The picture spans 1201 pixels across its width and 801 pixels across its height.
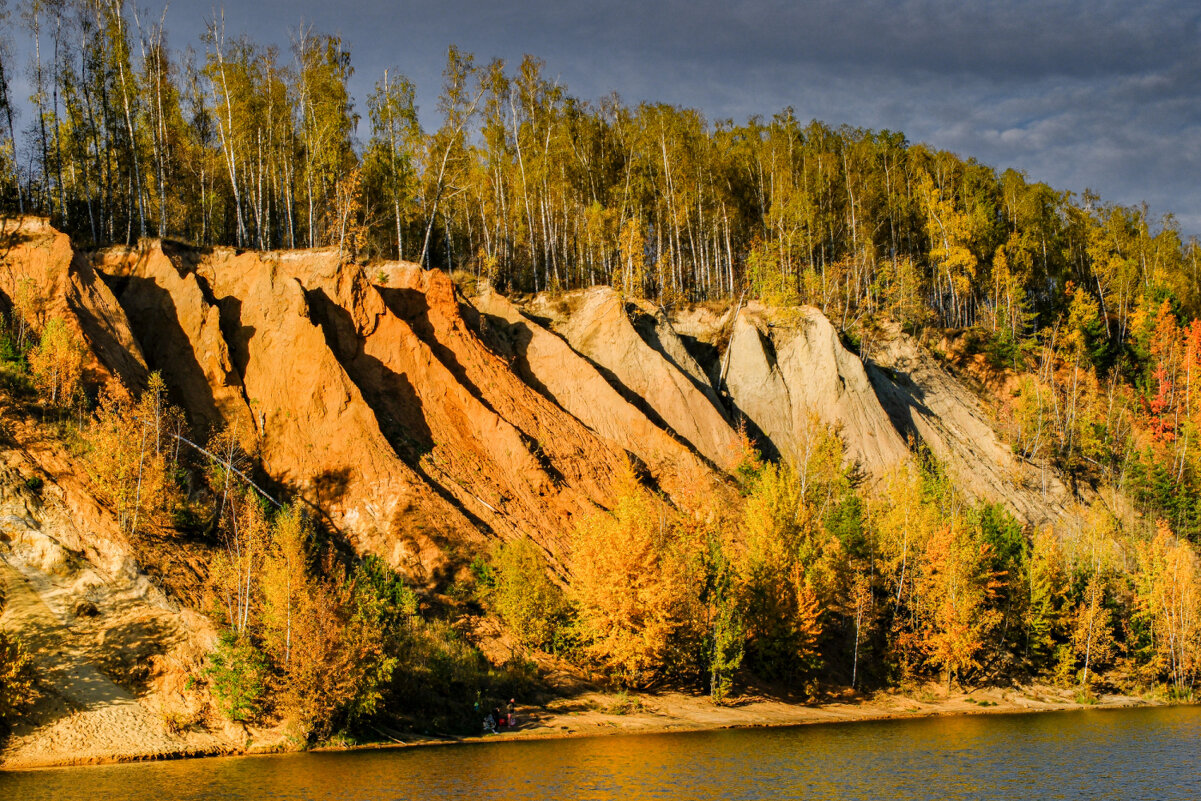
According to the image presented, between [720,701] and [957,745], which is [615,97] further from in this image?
[957,745]

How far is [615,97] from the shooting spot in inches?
2751

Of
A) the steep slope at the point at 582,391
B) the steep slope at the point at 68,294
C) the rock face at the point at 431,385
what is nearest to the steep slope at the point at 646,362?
the rock face at the point at 431,385

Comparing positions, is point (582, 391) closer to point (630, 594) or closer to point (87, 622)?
point (630, 594)

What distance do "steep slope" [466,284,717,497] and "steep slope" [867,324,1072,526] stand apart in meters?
20.1

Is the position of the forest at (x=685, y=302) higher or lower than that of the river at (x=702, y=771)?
higher

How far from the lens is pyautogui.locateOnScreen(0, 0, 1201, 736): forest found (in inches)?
1337

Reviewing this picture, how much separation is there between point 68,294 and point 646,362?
29254mm

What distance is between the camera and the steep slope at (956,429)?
191ft

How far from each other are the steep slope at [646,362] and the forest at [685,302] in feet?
12.0

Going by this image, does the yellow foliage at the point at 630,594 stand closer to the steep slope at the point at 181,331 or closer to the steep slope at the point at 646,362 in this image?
the steep slope at the point at 646,362

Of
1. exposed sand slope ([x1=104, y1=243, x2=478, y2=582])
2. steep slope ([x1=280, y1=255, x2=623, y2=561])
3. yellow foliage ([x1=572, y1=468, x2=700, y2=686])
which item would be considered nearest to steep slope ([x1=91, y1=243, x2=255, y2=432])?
exposed sand slope ([x1=104, y1=243, x2=478, y2=582])

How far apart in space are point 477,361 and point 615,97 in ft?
106

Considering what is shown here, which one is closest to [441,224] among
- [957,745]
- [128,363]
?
[128,363]

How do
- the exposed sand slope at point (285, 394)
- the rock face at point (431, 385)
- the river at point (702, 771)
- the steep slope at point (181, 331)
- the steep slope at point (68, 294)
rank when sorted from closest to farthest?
the river at point (702, 771)
the steep slope at point (68, 294)
the exposed sand slope at point (285, 394)
the rock face at point (431, 385)
the steep slope at point (181, 331)
